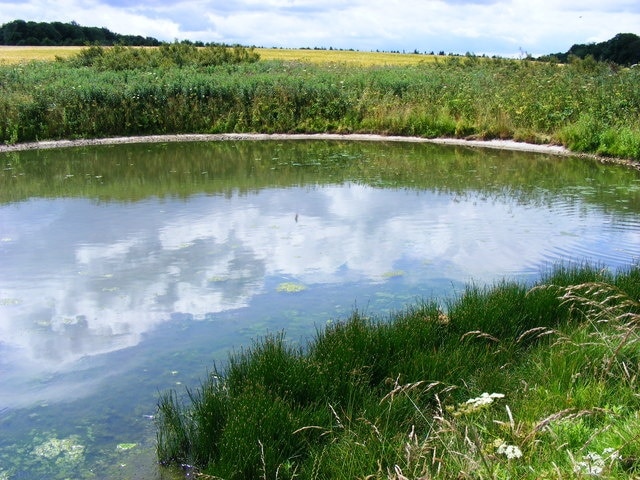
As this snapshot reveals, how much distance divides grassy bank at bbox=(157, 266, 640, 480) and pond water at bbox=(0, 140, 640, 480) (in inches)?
25.6

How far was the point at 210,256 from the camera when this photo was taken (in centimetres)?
755

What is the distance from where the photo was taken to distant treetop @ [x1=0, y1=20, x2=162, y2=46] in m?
53.1

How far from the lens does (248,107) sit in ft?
65.9

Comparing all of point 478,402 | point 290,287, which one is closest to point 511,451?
point 478,402

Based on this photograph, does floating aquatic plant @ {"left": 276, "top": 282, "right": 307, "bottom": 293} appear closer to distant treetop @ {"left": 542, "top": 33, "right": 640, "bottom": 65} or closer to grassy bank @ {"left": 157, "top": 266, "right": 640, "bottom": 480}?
grassy bank @ {"left": 157, "top": 266, "right": 640, "bottom": 480}

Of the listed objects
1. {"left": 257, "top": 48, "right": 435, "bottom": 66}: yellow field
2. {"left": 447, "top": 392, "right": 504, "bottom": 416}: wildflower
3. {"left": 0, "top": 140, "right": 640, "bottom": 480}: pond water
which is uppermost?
{"left": 257, "top": 48, "right": 435, "bottom": 66}: yellow field

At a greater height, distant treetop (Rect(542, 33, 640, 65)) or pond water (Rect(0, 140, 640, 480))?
distant treetop (Rect(542, 33, 640, 65))

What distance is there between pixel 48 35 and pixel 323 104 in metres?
43.9

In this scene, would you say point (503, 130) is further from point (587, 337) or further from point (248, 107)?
point (587, 337)

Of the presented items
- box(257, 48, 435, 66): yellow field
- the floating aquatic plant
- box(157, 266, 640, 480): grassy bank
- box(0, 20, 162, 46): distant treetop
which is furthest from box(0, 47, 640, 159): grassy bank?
box(0, 20, 162, 46): distant treetop

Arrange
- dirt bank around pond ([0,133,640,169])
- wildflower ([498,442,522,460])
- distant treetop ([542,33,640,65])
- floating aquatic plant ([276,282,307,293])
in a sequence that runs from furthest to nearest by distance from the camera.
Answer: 1. distant treetop ([542,33,640,65])
2. dirt bank around pond ([0,133,640,169])
3. floating aquatic plant ([276,282,307,293])
4. wildflower ([498,442,522,460])

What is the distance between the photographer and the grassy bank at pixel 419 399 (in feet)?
9.62

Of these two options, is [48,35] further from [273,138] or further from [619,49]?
[273,138]

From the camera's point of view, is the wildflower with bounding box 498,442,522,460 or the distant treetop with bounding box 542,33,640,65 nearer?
the wildflower with bounding box 498,442,522,460
